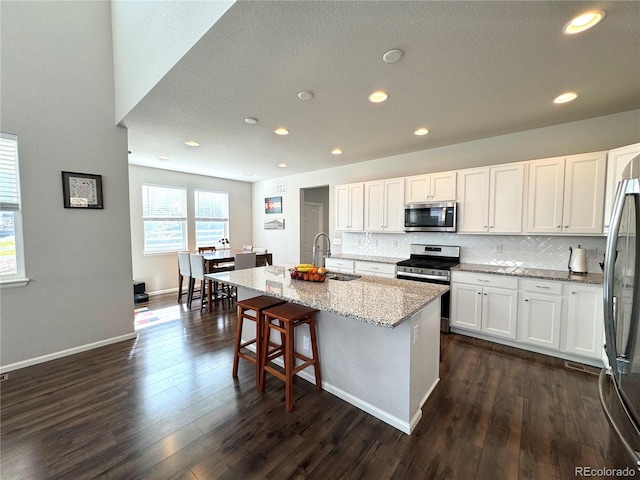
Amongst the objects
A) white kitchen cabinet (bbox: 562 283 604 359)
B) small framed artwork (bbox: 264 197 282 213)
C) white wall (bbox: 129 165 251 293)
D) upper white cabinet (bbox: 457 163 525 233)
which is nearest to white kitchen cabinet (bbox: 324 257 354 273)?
upper white cabinet (bbox: 457 163 525 233)

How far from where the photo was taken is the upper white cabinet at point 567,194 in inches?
105

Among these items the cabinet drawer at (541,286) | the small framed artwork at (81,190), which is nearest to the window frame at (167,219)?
the small framed artwork at (81,190)

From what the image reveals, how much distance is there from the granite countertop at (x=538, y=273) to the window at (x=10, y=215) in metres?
4.83

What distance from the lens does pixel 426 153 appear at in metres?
4.08

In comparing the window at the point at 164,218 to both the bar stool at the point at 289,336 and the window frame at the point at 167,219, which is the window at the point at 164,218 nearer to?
the window frame at the point at 167,219

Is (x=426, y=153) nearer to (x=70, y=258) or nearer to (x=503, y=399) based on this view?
(x=503, y=399)

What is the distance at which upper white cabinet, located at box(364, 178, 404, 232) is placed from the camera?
161 inches

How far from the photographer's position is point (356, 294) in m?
1.98

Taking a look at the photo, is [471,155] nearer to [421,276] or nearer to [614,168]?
[614,168]

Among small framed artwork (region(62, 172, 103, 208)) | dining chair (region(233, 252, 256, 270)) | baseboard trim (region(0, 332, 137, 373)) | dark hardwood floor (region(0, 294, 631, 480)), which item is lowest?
dark hardwood floor (region(0, 294, 631, 480))

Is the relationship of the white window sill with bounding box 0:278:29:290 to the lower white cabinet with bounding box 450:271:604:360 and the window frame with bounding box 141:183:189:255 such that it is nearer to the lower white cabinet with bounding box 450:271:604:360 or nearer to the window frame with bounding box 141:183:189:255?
the window frame with bounding box 141:183:189:255

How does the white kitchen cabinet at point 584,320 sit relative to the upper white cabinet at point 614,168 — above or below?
below

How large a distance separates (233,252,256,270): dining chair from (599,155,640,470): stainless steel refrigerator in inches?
169

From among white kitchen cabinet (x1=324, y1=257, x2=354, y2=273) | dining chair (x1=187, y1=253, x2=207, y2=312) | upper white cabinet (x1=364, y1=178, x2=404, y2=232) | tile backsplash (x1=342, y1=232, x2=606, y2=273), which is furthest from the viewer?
white kitchen cabinet (x1=324, y1=257, x2=354, y2=273)
